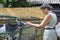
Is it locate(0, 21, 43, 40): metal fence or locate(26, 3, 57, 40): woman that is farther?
locate(26, 3, 57, 40): woman

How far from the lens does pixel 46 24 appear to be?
18.1 ft

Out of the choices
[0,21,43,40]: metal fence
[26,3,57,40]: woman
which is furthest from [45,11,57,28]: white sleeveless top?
[0,21,43,40]: metal fence

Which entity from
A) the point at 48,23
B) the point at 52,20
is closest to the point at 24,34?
the point at 48,23

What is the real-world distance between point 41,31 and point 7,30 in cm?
155

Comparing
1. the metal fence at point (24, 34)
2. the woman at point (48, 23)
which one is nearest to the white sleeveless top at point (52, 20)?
the woman at point (48, 23)

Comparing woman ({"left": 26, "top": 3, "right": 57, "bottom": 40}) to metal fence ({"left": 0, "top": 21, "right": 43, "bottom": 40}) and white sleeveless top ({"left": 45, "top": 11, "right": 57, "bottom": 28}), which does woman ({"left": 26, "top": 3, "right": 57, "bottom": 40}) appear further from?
metal fence ({"left": 0, "top": 21, "right": 43, "bottom": 40})

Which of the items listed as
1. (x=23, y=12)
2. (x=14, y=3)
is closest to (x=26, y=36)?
(x=23, y=12)

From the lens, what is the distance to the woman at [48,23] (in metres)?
5.45

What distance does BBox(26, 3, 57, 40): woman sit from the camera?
545cm

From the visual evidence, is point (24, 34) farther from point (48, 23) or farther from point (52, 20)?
point (52, 20)

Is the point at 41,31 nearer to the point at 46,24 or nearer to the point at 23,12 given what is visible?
the point at 46,24

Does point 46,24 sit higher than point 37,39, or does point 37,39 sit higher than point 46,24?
point 46,24

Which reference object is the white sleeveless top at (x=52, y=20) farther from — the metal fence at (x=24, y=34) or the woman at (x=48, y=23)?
the metal fence at (x=24, y=34)

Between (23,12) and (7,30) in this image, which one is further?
(23,12)
